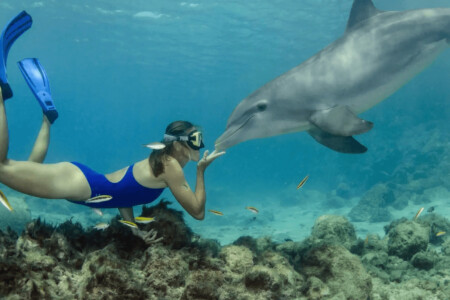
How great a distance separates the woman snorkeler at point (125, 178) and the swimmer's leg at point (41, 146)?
84cm

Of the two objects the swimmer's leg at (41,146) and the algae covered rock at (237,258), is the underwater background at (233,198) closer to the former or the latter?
the algae covered rock at (237,258)

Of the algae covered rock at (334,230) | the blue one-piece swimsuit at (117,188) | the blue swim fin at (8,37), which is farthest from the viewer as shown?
the algae covered rock at (334,230)

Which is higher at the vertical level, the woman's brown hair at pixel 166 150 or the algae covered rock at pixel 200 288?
the woman's brown hair at pixel 166 150

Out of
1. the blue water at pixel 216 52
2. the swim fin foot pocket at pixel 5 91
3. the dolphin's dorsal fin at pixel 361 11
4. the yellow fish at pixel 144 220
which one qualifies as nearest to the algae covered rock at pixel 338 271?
the yellow fish at pixel 144 220

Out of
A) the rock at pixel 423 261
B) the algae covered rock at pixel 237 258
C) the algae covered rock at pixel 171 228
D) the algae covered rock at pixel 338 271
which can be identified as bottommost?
the rock at pixel 423 261

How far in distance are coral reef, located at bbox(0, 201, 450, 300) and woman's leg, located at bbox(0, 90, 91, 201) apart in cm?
51

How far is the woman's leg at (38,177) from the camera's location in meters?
3.48

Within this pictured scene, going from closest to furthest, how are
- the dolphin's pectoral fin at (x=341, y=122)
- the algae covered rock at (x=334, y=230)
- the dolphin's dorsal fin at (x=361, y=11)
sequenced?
the dolphin's pectoral fin at (x=341, y=122) < the dolphin's dorsal fin at (x=361, y=11) < the algae covered rock at (x=334, y=230)

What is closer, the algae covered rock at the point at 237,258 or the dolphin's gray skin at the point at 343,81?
the algae covered rock at the point at 237,258

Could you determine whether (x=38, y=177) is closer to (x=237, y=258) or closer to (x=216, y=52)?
(x=237, y=258)

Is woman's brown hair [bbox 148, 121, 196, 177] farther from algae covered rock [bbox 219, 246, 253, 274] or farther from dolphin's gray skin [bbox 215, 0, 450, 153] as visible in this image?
algae covered rock [bbox 219, 246, 253, 274]

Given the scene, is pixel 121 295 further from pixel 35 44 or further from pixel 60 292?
pixel 35 44

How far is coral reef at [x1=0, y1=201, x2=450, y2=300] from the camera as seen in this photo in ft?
7.43

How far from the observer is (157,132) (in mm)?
141500
